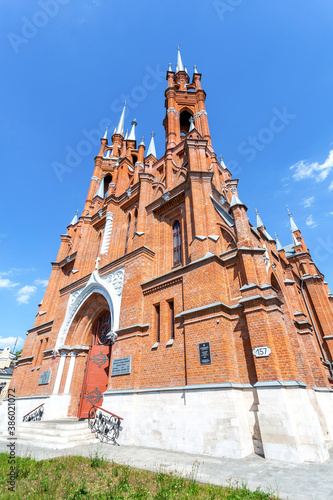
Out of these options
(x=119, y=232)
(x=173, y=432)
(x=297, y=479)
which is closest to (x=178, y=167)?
(x=119, y=232)

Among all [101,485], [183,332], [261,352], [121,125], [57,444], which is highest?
[121,125]

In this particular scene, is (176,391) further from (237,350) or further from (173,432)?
(237,350)

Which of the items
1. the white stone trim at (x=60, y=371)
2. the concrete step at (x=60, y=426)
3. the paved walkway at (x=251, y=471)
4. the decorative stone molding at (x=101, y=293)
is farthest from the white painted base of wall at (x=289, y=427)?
the white stone trim at (x=60, y=371)

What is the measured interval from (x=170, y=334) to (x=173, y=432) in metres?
3.29

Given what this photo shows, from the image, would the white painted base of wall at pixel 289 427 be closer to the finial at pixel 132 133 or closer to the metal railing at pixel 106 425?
the metal railing at pixel 106 425

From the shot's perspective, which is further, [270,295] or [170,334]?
[170,334]

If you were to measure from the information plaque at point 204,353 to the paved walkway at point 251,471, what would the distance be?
2.45m

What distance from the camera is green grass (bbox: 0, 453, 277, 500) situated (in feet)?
12.8

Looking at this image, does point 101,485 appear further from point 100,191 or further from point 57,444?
point 100,191

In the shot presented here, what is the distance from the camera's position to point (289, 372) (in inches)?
290

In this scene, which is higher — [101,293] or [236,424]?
[101,293]

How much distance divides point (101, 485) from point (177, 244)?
32.5 ft

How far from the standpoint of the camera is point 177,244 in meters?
13.1

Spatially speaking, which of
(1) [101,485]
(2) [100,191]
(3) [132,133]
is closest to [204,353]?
(1) [101,485]
